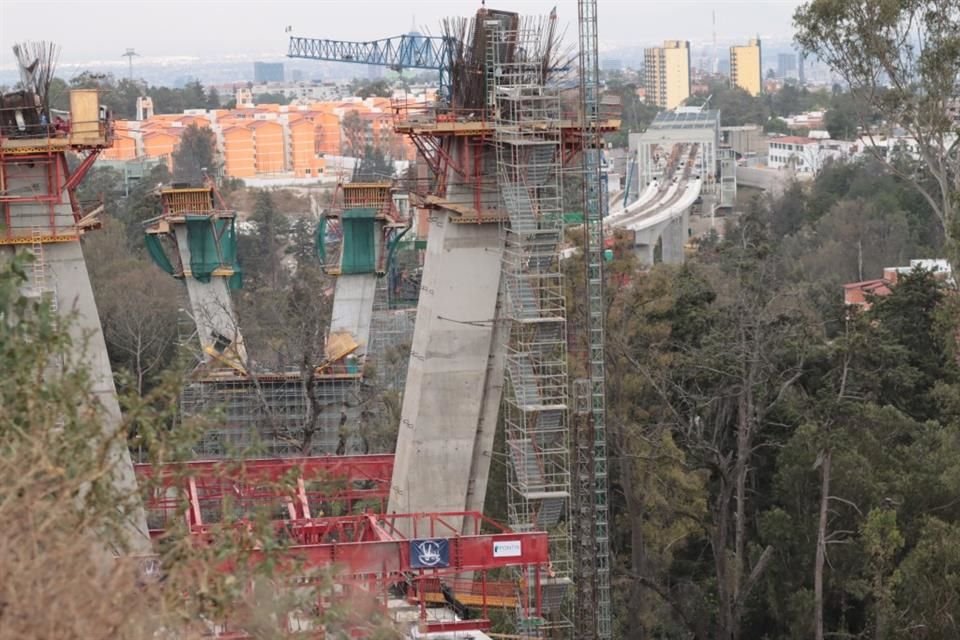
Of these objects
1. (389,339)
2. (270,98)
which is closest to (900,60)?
(389,339)

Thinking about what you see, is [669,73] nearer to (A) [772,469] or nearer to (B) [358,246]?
(B) [358,246]

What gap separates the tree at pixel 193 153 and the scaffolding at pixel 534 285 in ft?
206

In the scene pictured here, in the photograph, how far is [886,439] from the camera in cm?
2820

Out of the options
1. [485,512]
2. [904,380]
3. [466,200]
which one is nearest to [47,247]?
[466,200]

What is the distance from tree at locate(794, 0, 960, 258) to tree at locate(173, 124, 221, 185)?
55.0 metres

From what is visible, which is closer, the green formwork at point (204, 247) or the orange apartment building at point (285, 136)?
the green formwork at point (204, 247)

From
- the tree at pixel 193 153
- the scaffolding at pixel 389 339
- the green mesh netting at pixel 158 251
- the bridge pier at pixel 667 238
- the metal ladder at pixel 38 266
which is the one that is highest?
the metal ladder at pixel 38 266

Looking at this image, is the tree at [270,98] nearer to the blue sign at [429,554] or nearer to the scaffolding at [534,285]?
the scaffolding at [534,285]

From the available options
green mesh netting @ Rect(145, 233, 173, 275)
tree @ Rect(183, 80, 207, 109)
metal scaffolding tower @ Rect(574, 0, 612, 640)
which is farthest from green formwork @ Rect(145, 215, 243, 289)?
tree @ Rect(183, 80, 207, 109)

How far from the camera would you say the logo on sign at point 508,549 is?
824 inches

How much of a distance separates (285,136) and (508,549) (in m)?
103

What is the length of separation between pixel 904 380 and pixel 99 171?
50.5m

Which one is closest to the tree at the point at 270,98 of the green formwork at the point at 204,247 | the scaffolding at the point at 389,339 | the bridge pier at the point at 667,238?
the bridge pier at the point at 667,238

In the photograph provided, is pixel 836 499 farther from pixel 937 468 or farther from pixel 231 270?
pixel 231 270
